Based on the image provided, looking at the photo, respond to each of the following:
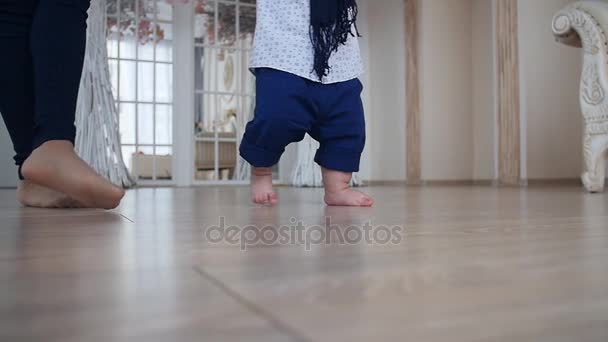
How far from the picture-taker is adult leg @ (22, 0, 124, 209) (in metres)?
0.89

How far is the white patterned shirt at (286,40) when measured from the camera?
1.26 metres

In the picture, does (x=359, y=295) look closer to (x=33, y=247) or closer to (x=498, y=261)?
(x=498, y=261)

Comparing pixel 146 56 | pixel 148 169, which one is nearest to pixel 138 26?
pixel 146 56

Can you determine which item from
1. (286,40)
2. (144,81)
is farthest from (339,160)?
(144,81)

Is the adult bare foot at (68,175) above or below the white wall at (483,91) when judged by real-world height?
below

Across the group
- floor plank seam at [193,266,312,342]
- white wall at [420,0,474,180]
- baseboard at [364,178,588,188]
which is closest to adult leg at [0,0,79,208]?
floor plank seam at [193,266,312,342]

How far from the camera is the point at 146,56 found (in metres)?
3.73

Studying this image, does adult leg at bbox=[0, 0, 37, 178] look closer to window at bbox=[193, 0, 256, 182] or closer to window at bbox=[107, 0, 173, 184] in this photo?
window at bbox=[107, 0, 173, 184]

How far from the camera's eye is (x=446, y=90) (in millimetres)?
3889

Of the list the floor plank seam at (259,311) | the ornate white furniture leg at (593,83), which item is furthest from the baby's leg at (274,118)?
the ornate white furniture leg at (593,83)

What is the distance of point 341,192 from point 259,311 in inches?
41.9

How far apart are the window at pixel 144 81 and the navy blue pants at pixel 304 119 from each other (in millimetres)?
2526

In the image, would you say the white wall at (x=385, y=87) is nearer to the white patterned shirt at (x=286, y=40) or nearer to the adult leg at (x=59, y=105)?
the white patterned shirt at (x=286, y=40)

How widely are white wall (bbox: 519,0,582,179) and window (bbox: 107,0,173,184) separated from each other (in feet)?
7.70
